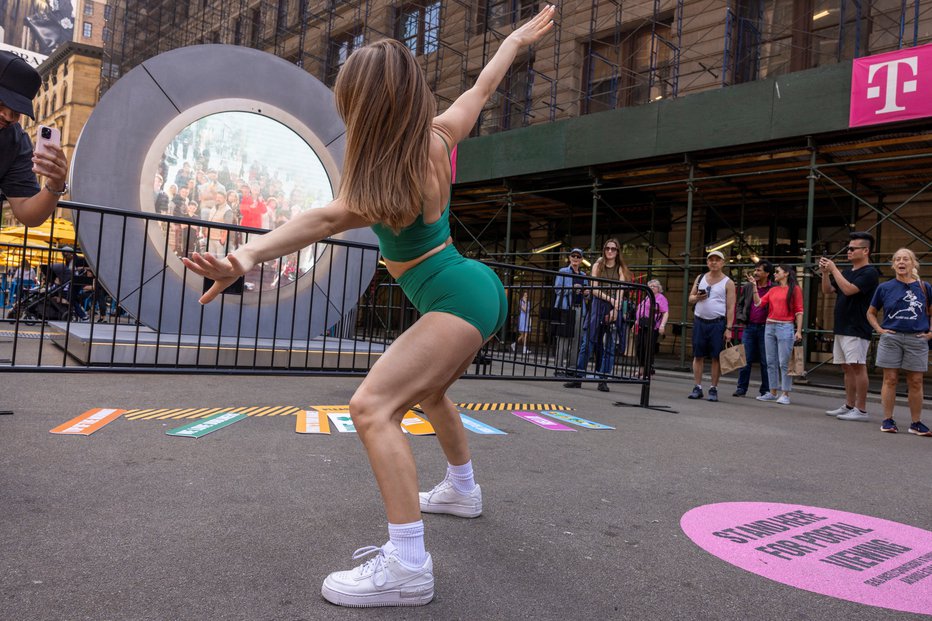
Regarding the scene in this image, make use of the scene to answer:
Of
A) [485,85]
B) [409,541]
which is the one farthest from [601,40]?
[409,541]

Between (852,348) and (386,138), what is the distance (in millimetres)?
7239

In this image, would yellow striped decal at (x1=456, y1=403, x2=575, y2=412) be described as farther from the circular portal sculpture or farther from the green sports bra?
the green sports bra

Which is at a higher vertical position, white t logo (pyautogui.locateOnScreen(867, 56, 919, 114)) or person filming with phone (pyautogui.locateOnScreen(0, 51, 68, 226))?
white t logo (pyautogui.locateOnScreen(867, 56, 919, 114))

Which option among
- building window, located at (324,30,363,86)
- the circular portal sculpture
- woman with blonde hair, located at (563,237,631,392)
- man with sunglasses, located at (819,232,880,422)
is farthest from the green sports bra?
building window, located at (324,30,363,86)

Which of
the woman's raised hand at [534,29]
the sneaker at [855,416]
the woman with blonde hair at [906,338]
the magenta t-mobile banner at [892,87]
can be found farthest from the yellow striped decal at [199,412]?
the magenta t-mobile banner at [892,87]

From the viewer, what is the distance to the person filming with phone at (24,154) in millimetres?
2764

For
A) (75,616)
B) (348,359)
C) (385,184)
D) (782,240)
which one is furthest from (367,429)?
(782,240)

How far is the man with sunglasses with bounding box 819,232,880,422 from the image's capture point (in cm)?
756

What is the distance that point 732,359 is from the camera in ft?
30.9

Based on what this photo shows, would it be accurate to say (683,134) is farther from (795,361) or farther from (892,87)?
(795,361)

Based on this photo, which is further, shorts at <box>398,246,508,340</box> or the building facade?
the building facade

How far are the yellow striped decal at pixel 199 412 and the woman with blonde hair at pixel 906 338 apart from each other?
605cm

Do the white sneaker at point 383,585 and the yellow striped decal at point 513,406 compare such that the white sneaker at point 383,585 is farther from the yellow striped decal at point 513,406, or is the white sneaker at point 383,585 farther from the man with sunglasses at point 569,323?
the man with sunglasses at point 569,323

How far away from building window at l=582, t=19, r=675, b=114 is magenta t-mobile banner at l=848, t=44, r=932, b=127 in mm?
7050
